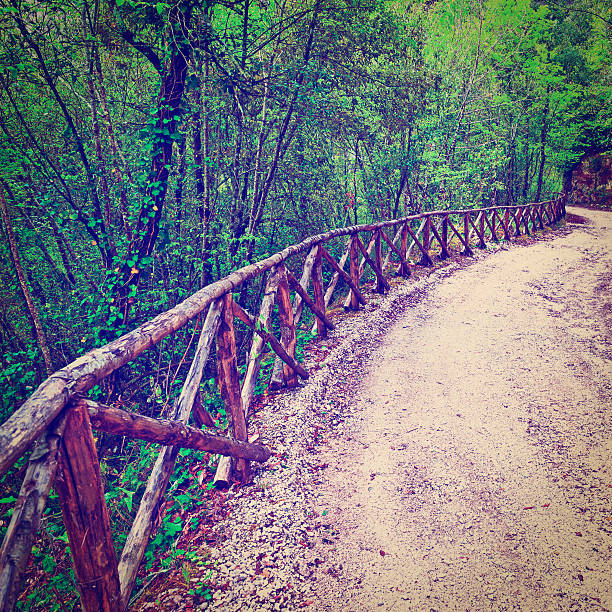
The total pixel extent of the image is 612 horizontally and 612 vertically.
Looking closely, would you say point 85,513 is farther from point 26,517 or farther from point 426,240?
point 426,240

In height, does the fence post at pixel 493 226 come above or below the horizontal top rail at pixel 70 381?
below

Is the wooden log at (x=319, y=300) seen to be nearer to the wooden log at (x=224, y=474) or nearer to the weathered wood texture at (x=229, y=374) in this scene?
the weathered wood texture at (x=229, y=374)

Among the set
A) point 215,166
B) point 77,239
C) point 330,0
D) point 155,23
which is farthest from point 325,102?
point 77,239

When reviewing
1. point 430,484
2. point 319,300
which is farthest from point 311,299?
point 430,484

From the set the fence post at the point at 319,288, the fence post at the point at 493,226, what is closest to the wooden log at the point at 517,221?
the fence post at the point at 493,226

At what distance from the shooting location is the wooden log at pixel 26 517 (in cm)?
121

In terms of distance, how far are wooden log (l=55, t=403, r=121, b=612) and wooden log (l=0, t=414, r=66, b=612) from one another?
89mm

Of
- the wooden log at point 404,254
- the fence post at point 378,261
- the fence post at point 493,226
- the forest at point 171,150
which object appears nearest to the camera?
the forest at point 171,150

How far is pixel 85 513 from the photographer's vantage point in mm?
1646

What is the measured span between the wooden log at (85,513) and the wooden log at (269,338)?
6.07 feet

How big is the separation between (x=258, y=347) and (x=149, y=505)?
207 centimetres

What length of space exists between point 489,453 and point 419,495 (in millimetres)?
909

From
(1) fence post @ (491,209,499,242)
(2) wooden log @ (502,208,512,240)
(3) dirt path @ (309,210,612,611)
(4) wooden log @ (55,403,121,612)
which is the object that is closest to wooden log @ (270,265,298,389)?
(3) dirt path @ (309,210,612,611)

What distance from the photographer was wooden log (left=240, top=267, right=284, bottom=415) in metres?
3.99
